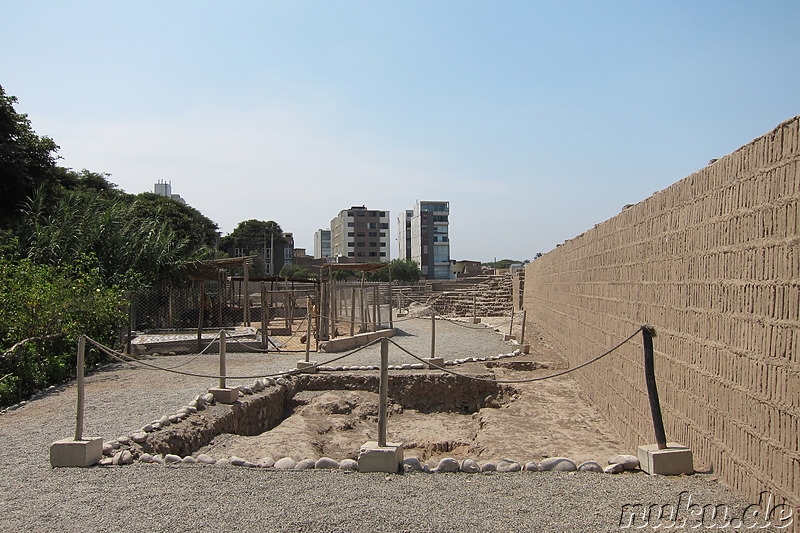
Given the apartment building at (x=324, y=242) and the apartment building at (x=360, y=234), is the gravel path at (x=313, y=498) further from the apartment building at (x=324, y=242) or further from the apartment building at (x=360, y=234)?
the apartment building at (x=324, y=242)

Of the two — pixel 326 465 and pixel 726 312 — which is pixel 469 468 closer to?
A: pixel 326 465

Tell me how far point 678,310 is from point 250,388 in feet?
22.8

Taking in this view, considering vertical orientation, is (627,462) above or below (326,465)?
above

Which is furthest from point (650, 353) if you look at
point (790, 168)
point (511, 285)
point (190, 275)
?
point (511, 285)

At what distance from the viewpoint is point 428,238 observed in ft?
344

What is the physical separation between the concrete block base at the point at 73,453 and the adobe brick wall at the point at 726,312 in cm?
547

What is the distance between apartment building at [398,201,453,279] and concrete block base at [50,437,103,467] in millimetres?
95544

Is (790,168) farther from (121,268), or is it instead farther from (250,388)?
(121,268)

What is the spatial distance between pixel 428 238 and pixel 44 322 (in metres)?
94.2

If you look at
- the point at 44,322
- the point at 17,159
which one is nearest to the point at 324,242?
the point at 17,159

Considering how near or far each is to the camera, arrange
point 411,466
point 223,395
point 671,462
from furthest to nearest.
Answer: point 223,395
point 411,466
point 671,462

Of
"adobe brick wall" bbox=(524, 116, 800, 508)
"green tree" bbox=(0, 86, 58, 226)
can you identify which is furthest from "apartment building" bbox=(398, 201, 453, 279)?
"adobe brick wall" bbox=(524, 116, 800, 508)

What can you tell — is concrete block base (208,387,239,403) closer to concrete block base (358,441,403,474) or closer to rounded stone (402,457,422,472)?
concrete block base (358,441,403,474)

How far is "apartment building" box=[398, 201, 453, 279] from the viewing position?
10438 cm
